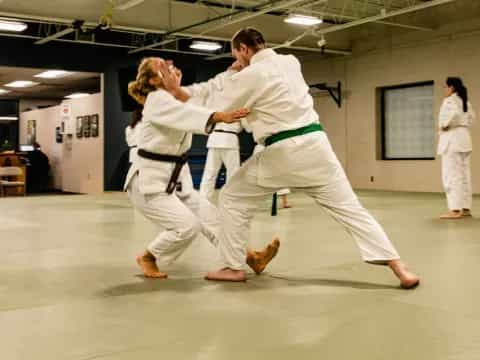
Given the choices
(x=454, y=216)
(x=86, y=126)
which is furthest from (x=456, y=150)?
(x=86, y=126)

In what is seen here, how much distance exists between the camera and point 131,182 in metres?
3.44

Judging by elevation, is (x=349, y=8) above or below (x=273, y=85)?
above

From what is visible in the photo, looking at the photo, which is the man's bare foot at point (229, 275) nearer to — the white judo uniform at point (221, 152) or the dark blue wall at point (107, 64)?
the white judo uniform at point (221, 152)

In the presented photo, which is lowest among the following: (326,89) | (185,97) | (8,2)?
(185,97)

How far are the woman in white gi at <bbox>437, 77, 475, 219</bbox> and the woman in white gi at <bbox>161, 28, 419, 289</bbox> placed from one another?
3.67m

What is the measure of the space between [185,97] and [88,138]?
1031 cm

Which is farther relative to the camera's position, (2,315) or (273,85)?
(273,85)

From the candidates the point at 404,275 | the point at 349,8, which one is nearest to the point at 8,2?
the point at 349,8

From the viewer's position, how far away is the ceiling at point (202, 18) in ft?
32.9

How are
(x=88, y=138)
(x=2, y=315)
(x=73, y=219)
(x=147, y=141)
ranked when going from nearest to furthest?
(x=2, y=315) < (x=147, y=141) < (x=73, y=219) < (x=88, y=138)

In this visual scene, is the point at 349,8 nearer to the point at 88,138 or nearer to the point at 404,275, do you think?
the point at 88,138

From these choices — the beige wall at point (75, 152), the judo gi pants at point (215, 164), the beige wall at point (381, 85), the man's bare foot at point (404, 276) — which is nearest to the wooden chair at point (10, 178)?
the beige wall at point (75, 152)

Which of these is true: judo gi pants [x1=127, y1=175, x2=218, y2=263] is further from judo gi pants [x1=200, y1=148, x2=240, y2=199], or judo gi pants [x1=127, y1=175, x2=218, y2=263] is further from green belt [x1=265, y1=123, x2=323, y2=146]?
judo gi pants [x1=200, y1=148, x2=240, y2=199]

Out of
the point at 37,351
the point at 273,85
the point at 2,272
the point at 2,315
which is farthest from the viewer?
the point at 2,272
